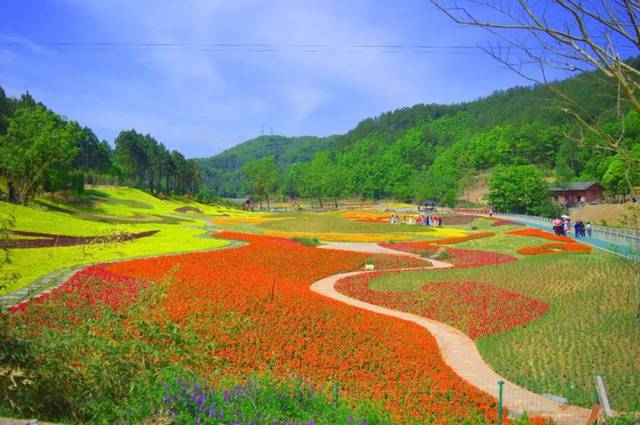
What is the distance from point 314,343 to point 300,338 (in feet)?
1.07

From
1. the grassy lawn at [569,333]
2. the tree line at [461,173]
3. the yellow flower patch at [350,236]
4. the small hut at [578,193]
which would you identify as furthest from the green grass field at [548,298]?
the small hut at [578,193]

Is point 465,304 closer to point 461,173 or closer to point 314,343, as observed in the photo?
point 314,343

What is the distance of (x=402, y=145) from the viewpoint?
175875mm

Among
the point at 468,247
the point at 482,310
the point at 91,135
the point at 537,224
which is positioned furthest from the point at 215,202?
the point at 482,310

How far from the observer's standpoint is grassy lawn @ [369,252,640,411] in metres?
10.1

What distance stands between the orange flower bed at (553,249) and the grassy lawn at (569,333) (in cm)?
549

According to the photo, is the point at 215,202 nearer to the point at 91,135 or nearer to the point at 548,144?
the point at 91,135

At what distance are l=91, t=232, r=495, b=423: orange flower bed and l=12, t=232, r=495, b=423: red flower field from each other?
0.02 metres

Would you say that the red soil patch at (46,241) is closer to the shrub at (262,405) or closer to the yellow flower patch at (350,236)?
the shrub at (262,405)

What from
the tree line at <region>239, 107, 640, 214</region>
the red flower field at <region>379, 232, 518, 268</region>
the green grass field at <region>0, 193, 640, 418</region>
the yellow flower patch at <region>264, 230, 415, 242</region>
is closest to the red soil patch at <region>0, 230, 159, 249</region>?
the green grass field at <region>0, 193, 640, 418</region>

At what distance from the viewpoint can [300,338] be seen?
1044 centimetres

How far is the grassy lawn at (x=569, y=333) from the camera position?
10.1m

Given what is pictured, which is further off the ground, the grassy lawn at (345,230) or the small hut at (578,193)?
the small hut at (578,193)

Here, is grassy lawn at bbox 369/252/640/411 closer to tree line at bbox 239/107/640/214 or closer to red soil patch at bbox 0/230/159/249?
red soil patch at bbox 0/230/159/249
